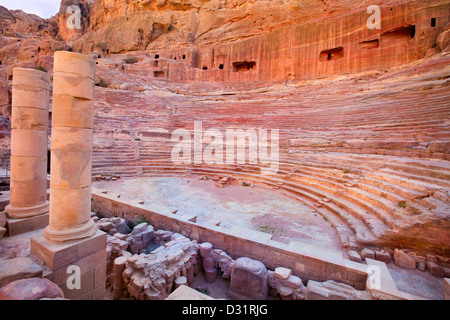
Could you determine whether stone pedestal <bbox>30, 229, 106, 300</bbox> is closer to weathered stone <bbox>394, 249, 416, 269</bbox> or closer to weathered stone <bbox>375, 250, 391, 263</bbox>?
weathered stone <bbox>375, 250, 391, 263</bbox>

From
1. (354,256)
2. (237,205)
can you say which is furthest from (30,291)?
(237,205)

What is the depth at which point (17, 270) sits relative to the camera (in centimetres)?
254

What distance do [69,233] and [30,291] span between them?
1098 millimetres

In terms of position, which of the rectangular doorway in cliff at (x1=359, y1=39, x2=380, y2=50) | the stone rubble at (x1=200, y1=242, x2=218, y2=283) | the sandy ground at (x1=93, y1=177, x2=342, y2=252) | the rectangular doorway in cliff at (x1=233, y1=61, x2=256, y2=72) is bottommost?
the stone rubble at (x1=200, y1=242, x2=218, y2=283)

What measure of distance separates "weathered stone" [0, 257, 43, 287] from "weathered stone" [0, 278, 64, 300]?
1.41 feet

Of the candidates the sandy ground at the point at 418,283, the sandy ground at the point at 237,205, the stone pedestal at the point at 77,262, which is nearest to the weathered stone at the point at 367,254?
the sandy ground at the point at 418,283

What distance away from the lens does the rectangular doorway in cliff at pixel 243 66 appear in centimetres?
2707

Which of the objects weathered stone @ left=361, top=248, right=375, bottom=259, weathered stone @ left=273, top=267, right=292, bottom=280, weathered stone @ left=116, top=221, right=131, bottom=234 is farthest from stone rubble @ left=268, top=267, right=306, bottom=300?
weathered stone @ left=116, top=221, right=131, bottom=234

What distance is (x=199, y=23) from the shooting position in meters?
33.5

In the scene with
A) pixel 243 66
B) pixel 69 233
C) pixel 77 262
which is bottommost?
pixel 77 262

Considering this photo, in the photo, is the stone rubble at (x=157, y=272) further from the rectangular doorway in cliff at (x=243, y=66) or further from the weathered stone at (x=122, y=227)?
the rectangular doorway in cliff at (x=243, y=66)

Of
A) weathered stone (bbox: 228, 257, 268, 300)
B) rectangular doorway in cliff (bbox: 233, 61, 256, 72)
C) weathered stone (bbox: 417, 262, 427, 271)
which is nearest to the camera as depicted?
weathered stone (bbox: 228, 257, 268, 300)

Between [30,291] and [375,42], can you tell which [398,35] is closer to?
[375,42]

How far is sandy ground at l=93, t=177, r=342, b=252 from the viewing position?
4957 mm
